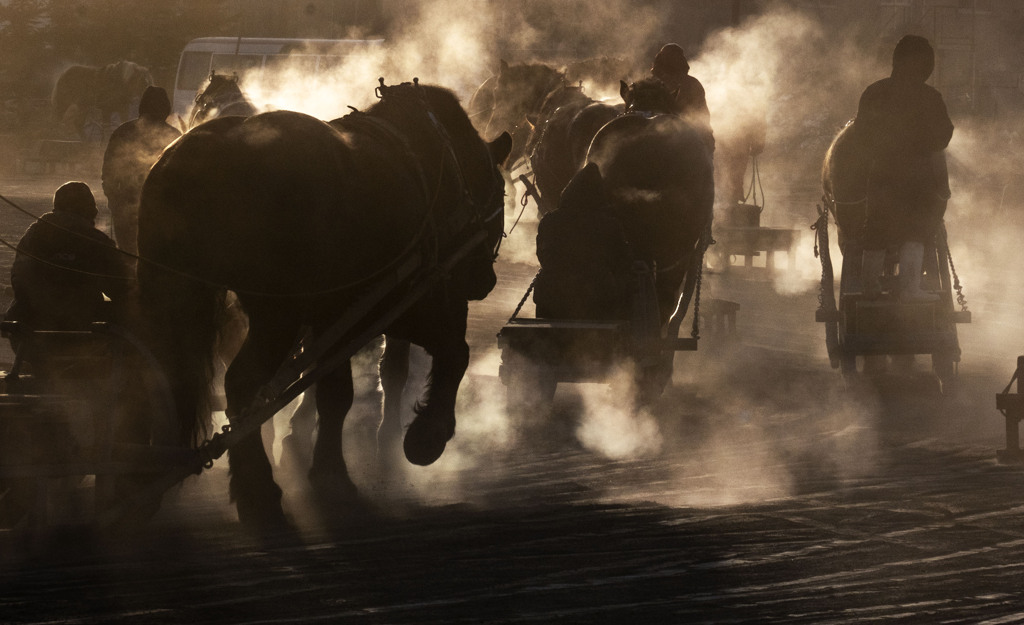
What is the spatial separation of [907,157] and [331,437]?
21.9 ft

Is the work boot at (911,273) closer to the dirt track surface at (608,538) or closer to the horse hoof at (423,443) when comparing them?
the dirt track surface at (608,538)

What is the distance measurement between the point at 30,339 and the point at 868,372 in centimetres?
870

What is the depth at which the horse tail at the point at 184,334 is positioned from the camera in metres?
7.55

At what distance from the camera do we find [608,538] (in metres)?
7.68

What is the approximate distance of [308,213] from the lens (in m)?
7.69

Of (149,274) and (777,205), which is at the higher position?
(777,205)

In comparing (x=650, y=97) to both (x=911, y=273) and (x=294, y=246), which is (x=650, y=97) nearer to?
(x=911, y=273)

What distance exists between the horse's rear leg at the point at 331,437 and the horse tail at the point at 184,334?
139 centimetres

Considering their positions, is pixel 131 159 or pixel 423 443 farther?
pixel 131 159

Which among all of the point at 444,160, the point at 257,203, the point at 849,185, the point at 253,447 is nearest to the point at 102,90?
the point at 849,185

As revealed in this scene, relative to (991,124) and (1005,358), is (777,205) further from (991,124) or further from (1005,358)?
(1005,358)

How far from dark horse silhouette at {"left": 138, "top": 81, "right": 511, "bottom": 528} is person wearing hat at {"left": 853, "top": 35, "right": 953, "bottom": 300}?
5.83 metres

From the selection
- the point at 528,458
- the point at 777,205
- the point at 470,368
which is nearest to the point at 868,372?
the point at 470,368

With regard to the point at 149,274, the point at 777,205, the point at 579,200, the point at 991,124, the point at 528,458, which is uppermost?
the point at 991,124
